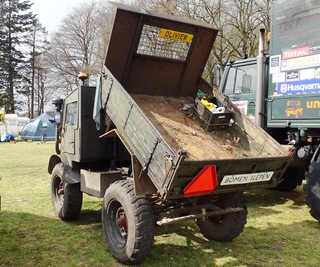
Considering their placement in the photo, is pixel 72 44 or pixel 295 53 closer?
pixel 295 53

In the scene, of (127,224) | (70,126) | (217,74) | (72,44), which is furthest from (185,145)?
(72,44)

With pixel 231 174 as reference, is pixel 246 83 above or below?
above

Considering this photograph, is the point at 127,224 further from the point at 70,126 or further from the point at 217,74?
the point at 217,74

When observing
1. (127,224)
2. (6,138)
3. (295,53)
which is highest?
(295,53)

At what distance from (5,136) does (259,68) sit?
23515mm

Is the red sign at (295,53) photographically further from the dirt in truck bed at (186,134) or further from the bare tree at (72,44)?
the bare tree at (72,44)

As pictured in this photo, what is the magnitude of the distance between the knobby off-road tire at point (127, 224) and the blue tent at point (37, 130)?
2402 centimetres

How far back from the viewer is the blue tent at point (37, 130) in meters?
27.0

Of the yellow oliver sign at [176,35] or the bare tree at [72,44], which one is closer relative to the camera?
the yellow oliver sign at [176,35]

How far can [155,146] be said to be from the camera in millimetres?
3562

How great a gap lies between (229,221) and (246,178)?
3.30ft

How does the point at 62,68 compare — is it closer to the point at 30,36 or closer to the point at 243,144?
the point at 30,36

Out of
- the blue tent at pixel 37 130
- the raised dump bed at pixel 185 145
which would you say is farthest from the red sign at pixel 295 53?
the blue tent at pixel 37 130

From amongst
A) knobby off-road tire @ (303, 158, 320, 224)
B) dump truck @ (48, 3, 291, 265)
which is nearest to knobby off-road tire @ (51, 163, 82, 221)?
dump truck @ (48, 3, 291, 265)
